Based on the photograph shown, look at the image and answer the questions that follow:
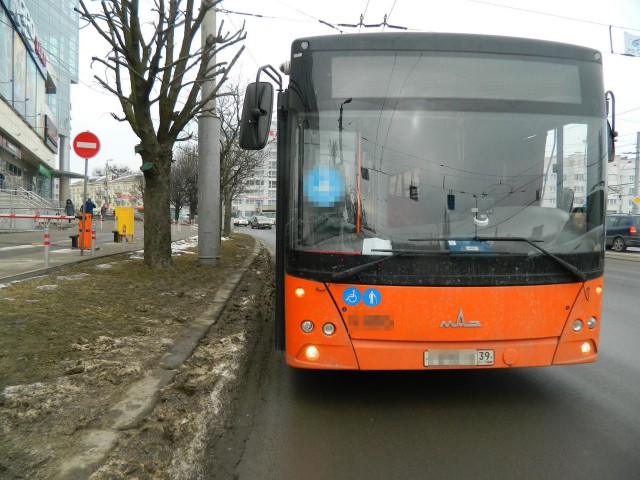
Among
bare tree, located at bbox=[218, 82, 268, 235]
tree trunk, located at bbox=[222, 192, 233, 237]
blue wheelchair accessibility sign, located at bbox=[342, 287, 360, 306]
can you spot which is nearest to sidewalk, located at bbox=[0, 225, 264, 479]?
blue wheelchair accessibility sign, located at bbox=[342, 287, 360, 306]

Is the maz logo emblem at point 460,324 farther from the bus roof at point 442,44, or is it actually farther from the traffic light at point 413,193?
the bus roof at point 442,44

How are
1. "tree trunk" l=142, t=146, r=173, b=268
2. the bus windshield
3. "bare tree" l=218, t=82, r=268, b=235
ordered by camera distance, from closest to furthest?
the bus windshield, "tree trunk" l=142, t=146, r=173, b=268, "bare tree" l=218, t=82, r=268, b=235

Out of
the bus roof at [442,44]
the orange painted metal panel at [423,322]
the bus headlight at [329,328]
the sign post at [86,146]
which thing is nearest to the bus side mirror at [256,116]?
the bus roof at [442,44]

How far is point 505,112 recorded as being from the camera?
3975 mm

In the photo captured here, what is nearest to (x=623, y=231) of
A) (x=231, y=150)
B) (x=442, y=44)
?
(x=231, y=150)

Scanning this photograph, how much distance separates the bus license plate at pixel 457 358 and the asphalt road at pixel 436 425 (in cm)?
43

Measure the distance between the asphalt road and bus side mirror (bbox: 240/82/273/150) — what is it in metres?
2.11

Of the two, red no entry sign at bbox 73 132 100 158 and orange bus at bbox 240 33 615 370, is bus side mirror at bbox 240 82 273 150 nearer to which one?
orange bus at bbox 240 33 615 370

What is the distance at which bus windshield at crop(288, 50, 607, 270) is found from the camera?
3857 mm

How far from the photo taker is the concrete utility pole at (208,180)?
12.3 meters

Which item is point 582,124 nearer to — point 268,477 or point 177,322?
point 268,477

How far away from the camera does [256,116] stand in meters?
4.21

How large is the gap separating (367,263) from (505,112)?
5.13 ft

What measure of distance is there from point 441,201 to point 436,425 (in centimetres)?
161
